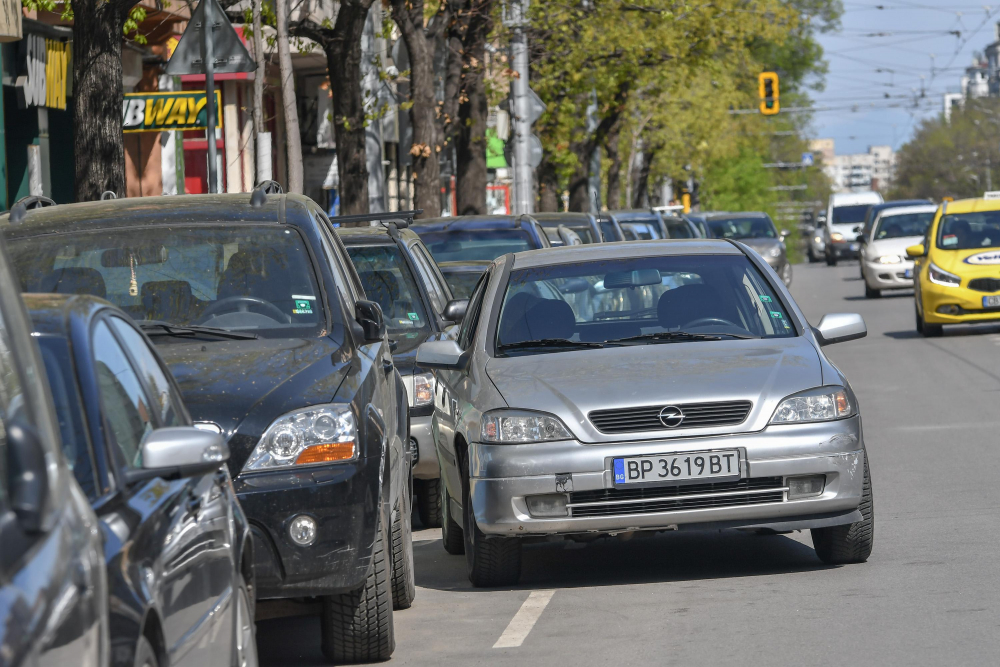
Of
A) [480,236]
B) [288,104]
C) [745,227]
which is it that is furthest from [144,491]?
[745,227]

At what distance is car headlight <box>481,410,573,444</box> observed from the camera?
7625 millimetres

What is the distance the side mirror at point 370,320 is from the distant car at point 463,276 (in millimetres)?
6934

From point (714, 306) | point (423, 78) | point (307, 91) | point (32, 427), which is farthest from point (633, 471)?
point (307, 91)

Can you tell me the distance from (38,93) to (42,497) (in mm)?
18014

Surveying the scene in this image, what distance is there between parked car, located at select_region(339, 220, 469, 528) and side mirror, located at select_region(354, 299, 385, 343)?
2618mm

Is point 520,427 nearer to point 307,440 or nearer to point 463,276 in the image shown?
point 307,440

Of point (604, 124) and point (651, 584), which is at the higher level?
point (604, 124)

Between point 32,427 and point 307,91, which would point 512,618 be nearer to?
point 32,427

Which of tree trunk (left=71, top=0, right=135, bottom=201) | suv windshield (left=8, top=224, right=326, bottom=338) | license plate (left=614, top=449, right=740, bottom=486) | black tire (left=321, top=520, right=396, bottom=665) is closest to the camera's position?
black tire (left=321, top=520, right=396, bottom=665)

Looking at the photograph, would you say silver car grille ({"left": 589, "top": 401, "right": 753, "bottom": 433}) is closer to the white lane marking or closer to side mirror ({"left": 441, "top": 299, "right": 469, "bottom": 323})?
the white lane marking

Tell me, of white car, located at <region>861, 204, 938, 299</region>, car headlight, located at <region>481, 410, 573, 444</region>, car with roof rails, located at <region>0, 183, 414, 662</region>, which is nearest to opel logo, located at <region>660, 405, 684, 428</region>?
car headlight, located at <region>481, 410, 573, 444</region>

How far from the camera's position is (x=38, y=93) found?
2000cm

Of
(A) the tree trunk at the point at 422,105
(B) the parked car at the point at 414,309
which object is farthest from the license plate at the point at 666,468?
(A) the tree trunk at the point at 422,105

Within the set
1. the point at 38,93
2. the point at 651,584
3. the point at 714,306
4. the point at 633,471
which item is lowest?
the point at 651,584
